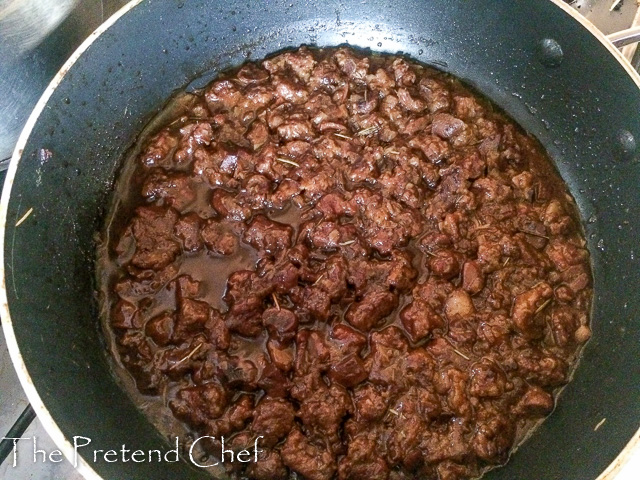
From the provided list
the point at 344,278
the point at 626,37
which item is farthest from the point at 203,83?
the point at 626,37

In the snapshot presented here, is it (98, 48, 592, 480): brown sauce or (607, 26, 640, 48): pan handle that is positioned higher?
(607, 26, 640, 48): pan handle

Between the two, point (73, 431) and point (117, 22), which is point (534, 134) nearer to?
point (117, 22)

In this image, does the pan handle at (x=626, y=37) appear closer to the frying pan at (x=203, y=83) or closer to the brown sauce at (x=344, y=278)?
the frying pan at (x=203, y=83)

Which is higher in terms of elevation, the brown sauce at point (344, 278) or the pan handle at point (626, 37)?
the pan handle at point (626, 37)

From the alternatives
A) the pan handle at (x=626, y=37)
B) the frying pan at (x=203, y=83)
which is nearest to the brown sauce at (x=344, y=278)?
the frying pan at (x=203, y=83)

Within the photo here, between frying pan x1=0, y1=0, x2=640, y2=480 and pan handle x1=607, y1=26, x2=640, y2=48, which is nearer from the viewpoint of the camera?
frying pan x1=0, y1=0, x2=640, y2=480

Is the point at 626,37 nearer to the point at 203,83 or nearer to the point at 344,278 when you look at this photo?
the point at 344,278

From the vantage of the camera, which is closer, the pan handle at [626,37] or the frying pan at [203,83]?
the frying pan at [203,83]

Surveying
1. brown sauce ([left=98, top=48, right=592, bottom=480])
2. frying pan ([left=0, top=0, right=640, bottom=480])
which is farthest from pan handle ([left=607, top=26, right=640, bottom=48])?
brown sauce ([left=98, top=48, right=592, bottom=480])

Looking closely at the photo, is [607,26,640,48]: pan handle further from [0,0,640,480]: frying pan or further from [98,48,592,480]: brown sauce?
[98,48,592,480]: brown sauce
